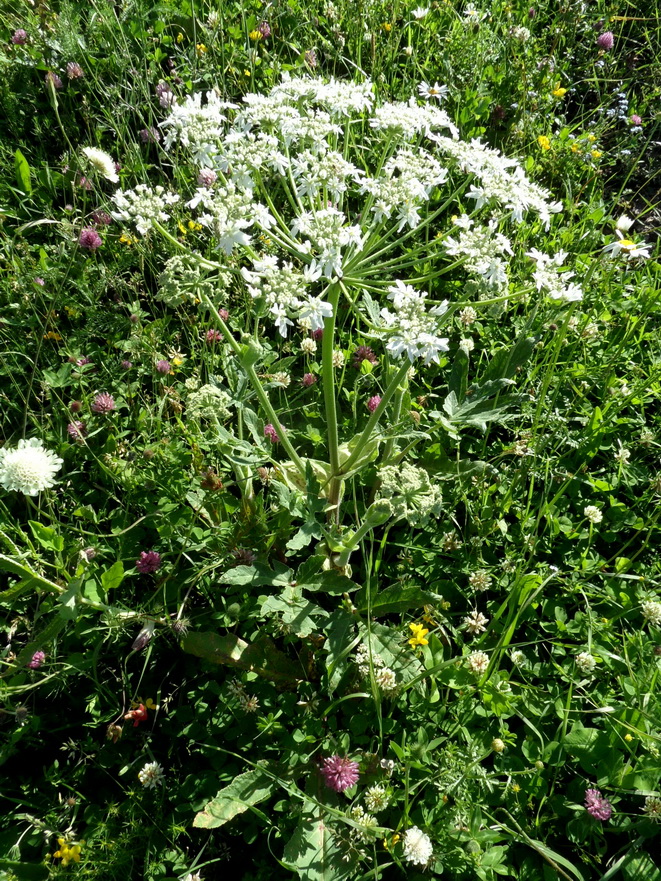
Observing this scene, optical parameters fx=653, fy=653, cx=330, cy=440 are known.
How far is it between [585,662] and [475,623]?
442 millimetres

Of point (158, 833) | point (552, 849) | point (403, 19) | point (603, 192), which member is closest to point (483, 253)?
point (552, 849)

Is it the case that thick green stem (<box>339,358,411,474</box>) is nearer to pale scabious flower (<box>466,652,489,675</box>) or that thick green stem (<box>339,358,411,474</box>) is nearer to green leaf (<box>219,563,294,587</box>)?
green leaf (<box>219,563,294,587</box>)

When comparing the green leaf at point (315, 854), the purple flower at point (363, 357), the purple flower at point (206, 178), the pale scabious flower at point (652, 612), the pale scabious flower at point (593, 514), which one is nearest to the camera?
the green leaf at point (315, 854)

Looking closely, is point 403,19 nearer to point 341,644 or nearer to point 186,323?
point 186,323

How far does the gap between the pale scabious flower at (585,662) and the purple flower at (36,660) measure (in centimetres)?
213

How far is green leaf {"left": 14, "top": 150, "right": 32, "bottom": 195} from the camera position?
152 inches

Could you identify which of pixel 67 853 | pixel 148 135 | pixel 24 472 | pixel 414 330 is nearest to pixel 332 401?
pixel 414 330

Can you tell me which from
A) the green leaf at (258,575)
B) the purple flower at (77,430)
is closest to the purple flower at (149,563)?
the green leaf at (258,575)

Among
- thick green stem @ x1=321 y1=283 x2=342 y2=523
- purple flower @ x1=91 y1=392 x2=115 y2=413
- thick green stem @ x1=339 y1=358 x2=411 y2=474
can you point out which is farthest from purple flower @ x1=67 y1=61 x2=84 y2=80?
thick green stem @ x1=339 y1=358 x2=411 y2=474

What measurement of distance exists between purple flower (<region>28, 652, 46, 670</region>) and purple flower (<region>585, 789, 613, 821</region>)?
214cm

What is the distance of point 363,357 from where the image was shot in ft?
11.5

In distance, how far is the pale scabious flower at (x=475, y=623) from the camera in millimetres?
2736

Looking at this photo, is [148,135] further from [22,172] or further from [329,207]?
[329,207]

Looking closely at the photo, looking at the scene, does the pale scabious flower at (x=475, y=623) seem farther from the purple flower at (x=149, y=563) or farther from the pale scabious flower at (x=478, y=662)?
the purple flower at (x=149, y=563)
